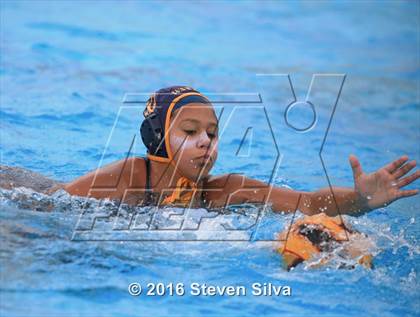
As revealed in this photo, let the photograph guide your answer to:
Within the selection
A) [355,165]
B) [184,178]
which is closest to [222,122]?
[184,178]

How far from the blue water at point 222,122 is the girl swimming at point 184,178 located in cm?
15

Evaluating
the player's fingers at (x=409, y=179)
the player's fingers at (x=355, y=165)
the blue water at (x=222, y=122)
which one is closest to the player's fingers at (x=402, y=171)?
the player's fingers at (x=409, y=179)

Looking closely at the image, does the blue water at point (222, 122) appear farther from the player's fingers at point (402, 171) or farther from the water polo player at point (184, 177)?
the player's fingers at point (402, 171)

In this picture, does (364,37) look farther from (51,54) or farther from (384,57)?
(51,54)

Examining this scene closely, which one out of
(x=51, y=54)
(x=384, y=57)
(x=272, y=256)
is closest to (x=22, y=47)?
(x=51, y=54)


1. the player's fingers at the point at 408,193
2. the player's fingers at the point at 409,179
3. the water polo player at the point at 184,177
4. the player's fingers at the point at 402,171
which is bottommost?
the player's fingers at the point at 408,193

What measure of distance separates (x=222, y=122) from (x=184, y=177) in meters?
2.91

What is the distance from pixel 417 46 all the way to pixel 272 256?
6.32m

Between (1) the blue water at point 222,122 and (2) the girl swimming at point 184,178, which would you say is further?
(2) the girl swimming at point 184,178

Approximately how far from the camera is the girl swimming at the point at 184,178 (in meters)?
4.15

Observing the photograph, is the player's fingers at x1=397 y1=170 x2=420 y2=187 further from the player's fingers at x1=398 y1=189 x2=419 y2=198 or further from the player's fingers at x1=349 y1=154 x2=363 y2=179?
the player's fingers at x1=349 y1=154 x2=363 y2=179

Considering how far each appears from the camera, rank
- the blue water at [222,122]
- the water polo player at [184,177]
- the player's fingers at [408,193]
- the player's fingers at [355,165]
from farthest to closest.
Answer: the water polo player at [184,177] < the player's fingers at [355,165] < the player's fingers at [408,193] < the blue water at [222,122]

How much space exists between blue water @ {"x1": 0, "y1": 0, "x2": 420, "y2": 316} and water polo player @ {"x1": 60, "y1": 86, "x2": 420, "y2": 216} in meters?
0.15

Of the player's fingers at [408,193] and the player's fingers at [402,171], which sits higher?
the player's fingers at [402,171]
